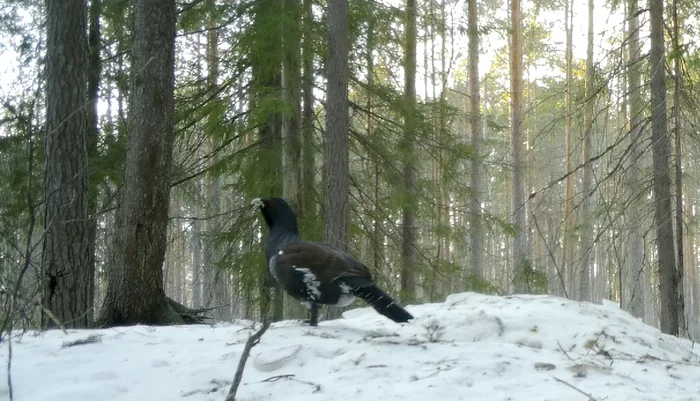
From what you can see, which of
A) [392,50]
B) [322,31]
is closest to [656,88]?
[322,31]

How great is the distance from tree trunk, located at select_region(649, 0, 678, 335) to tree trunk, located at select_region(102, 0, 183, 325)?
5581 mm

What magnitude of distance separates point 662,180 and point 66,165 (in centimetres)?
695

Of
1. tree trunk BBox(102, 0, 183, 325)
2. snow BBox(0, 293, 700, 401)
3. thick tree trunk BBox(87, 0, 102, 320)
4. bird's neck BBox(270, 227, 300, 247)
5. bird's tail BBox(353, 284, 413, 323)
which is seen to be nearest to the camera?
snow BBox(0, 293, 700, 401)

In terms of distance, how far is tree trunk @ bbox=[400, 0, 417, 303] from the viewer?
1155 cm

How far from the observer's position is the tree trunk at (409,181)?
11547 millimetres

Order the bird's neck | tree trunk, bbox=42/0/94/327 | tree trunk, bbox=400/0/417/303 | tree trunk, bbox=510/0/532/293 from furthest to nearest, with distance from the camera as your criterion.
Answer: tree trunk, bbox=510/0/532/293
tree trunk, bbox=400/0/417/303
tree trunk, bbox=42/0/94/327
the bird's neck

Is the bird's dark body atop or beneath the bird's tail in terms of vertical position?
atop

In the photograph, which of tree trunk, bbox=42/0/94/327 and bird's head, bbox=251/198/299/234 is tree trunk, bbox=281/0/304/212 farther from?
bird's head, bbox=251/198/299/234

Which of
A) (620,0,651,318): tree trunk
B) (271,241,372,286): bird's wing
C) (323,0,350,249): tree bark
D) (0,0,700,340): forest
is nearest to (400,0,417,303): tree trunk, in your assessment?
(0,0,700,340): forest

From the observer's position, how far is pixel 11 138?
32.9ft

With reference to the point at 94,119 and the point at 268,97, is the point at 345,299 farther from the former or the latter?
the point at 94,119

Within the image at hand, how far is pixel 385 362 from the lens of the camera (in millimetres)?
4375

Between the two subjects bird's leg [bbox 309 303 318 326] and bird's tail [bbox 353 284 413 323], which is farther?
bird's leg [bbox 309 303 318 326]

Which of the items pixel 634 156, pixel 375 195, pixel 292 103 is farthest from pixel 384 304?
pixel 375 195
